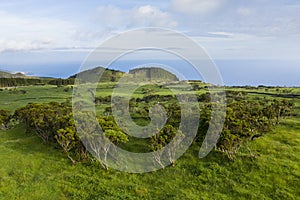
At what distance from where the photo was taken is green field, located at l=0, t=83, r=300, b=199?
42219 mm

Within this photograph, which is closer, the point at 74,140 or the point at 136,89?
the point at 74,140

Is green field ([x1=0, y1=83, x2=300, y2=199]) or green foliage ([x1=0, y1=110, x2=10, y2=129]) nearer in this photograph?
green field ([x1=0, y1=83, x2=300, y2=199])

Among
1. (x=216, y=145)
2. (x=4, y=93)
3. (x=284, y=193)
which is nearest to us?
(x=284, y=193)

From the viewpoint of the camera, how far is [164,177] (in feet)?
153

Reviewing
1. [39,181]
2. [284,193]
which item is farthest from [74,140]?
[284,193]

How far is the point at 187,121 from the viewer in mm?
59438

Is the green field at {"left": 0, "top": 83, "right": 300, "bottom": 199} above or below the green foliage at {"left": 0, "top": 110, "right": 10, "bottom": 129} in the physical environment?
below

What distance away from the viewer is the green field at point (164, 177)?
42219mm

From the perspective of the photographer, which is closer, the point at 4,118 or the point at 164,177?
the point at 164,177

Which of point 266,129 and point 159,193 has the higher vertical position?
point 266,129

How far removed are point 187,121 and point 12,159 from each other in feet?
110

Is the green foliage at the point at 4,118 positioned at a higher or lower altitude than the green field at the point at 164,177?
higher

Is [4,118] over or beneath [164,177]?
over

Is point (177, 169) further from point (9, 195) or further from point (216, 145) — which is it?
point (9, 195)
